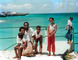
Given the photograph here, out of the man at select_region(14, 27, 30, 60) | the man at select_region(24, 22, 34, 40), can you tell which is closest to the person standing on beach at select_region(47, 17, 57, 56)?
the man at select_region(24, 22, 34, 40)

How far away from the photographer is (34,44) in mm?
5410

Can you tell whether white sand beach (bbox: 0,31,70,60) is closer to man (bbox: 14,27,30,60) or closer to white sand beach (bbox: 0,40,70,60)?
white sand beach (bbox: 0,40,70,60)

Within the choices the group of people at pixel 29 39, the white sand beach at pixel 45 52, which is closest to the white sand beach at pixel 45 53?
the white sand beach at pixel 45 52

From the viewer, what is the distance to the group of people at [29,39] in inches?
209

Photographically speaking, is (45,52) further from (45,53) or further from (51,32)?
(51,32)

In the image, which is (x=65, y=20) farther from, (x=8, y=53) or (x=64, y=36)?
(x=8, y=53)

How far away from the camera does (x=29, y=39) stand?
5.32m

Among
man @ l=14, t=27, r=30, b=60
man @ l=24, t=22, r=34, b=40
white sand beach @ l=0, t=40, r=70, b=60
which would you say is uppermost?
man @ l=24, t=22, r=34, b=40

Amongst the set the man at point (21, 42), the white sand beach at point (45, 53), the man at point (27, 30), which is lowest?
the white sand beach at point (45, 53)

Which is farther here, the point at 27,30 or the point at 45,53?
the point at 45,53

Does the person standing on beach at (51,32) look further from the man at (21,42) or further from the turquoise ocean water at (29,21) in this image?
the man at (21,42)

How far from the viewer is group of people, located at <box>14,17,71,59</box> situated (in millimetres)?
5316

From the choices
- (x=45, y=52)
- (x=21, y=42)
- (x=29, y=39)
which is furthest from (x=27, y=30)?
(x=45, y=52)

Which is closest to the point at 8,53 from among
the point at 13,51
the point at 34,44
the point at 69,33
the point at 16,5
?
the point at 13,51
